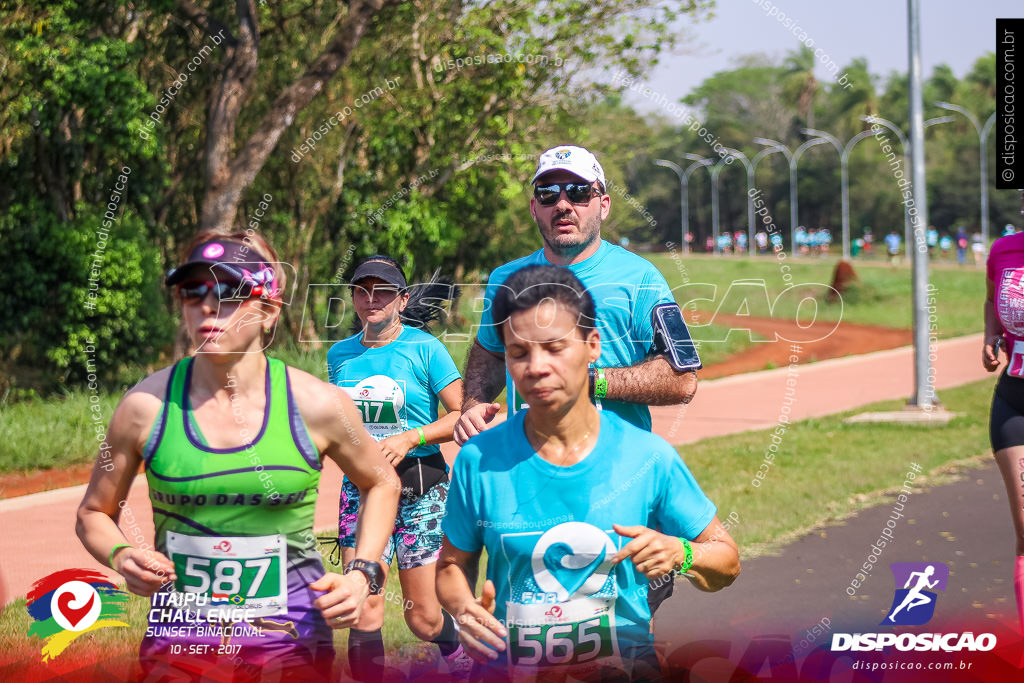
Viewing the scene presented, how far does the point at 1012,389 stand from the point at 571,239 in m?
2.24

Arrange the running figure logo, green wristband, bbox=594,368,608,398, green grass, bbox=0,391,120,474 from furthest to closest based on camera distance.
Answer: green grass, bbox=0,391,120,474 → the running figure logo → green wristband, bbox=594,368,608,398

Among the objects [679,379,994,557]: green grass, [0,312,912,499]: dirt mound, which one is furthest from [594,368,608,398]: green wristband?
[0,312,912,499]: dirt mound

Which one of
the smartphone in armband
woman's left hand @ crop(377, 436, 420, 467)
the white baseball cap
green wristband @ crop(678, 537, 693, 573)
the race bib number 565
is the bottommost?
the race bib number 565

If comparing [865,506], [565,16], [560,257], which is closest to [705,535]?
[560,257]

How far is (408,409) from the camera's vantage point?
4.92m

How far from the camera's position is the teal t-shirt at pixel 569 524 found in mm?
2830

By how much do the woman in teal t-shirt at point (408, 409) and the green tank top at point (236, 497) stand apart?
5.68 feet

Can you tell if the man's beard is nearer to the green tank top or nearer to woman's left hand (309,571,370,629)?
the green tank top

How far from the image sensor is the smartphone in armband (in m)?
3.65

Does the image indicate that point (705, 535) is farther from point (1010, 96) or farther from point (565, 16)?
point (565, 16)

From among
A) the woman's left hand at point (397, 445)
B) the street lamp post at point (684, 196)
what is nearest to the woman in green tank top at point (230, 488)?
the woman's left hand at point (397, 445)

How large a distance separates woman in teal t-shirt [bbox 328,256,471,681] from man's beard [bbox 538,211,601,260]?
3.94ft

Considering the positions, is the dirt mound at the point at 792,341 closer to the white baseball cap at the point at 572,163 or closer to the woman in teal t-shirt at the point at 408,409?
the woman in teal t-shirt at the point at 408,409

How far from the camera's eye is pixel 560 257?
3.89 m
